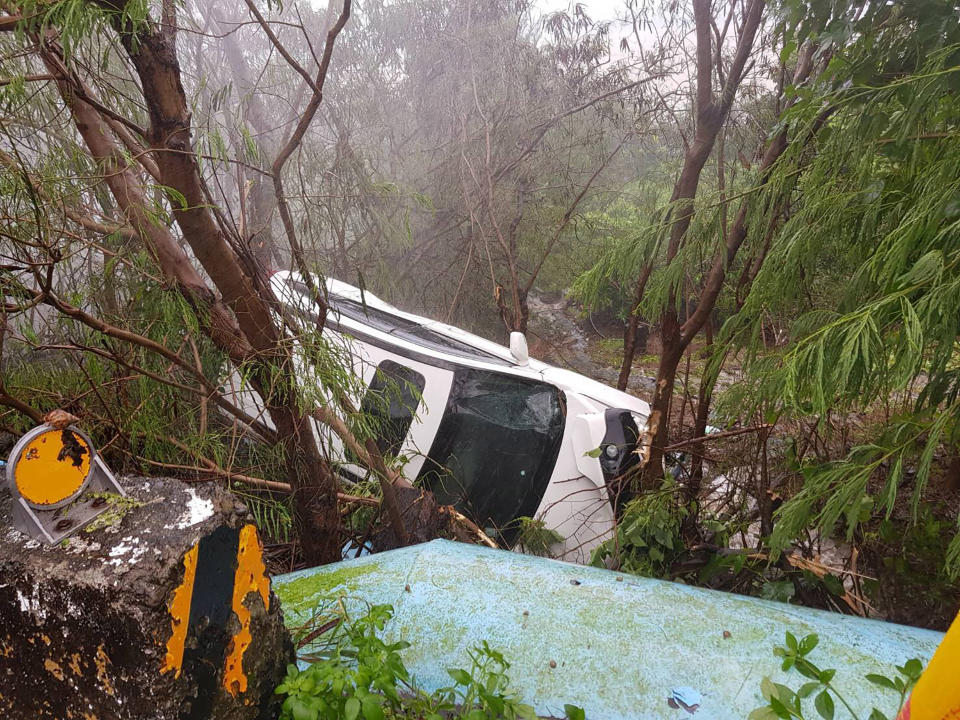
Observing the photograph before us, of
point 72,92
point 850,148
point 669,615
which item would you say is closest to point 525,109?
point 850,148

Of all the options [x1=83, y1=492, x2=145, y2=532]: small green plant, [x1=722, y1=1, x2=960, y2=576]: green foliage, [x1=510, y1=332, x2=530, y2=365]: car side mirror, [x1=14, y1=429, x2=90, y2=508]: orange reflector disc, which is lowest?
[x1=83, y1=492, x2=145, y2=532]: small green plant

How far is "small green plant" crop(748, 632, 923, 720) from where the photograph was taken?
138cm

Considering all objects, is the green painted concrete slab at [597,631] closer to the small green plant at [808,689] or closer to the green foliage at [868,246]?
the small green plant at [808,689]

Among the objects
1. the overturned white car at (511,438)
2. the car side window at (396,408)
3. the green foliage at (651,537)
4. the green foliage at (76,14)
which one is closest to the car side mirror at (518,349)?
the overturned white car at (511,438)

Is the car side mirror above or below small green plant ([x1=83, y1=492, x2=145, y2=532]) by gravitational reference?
above

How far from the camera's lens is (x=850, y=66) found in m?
2.25

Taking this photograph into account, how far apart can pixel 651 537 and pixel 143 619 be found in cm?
232

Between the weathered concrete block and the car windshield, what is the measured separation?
8.69 feet

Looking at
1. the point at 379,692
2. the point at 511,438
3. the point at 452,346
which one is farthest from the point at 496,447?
the point at 379,692

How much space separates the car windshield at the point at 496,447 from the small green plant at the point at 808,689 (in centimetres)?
241

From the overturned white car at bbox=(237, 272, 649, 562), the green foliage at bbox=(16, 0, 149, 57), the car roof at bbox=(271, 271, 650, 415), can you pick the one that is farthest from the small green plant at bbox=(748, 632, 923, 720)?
the car roof at bbox=(271, 271, 650, 415)

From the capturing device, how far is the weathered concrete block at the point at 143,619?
1.21 m

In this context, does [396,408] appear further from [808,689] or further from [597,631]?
[808,689]

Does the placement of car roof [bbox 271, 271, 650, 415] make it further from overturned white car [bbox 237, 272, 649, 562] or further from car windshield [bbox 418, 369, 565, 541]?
car windshield [bbox 418, 369, 565, 541]
